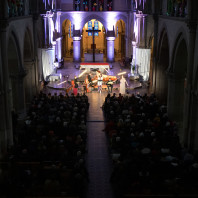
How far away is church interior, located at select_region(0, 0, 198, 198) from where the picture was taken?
42.4ft

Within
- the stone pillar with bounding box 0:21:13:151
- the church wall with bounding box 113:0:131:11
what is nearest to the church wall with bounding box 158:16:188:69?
the stone pillar with bounding box 0:21:13:151

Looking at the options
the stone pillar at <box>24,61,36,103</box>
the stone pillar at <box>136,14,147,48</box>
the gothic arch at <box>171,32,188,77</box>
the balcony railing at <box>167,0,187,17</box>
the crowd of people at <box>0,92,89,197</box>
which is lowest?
the crowd of people at <box>0,92,89,197</box>

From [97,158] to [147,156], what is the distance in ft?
12.1

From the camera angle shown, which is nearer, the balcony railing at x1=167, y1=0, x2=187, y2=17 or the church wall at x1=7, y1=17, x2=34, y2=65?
the balcony railing at x1=167, y1=0, x2=187, y2=17

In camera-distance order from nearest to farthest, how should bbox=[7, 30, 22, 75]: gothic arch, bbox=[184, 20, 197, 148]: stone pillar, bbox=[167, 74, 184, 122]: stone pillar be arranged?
bbox=[184, 20, 197, 148]: stone pillar
bbox=[7, 30, 22, 75]: gothic arch
bbox=[167, 74, 184, 122]: stone pillar

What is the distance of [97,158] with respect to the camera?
57.6 ft

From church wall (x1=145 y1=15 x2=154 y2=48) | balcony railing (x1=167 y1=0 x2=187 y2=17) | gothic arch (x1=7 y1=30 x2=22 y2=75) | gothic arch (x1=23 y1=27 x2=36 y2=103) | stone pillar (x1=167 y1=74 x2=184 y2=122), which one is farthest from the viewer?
church wall (x1=145 y1=15 x2=154 y2=48)

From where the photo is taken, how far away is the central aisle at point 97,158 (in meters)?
14.4

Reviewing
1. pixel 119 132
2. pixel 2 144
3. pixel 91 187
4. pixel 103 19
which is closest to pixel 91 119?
pixel 119 132

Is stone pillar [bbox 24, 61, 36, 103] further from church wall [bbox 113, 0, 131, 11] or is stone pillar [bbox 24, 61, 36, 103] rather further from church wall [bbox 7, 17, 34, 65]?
church wall [bbox 113, 0, 131, 11]

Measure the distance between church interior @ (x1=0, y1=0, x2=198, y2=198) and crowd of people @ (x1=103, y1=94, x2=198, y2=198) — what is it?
0.14ft

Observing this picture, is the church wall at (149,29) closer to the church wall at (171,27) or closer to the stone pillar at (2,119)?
the church wall at (171,27)

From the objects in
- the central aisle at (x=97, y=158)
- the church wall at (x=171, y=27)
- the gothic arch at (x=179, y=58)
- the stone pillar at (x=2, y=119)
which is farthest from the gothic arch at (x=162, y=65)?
the stone pillar at (x=2, y=119)

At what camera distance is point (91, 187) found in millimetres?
14570
